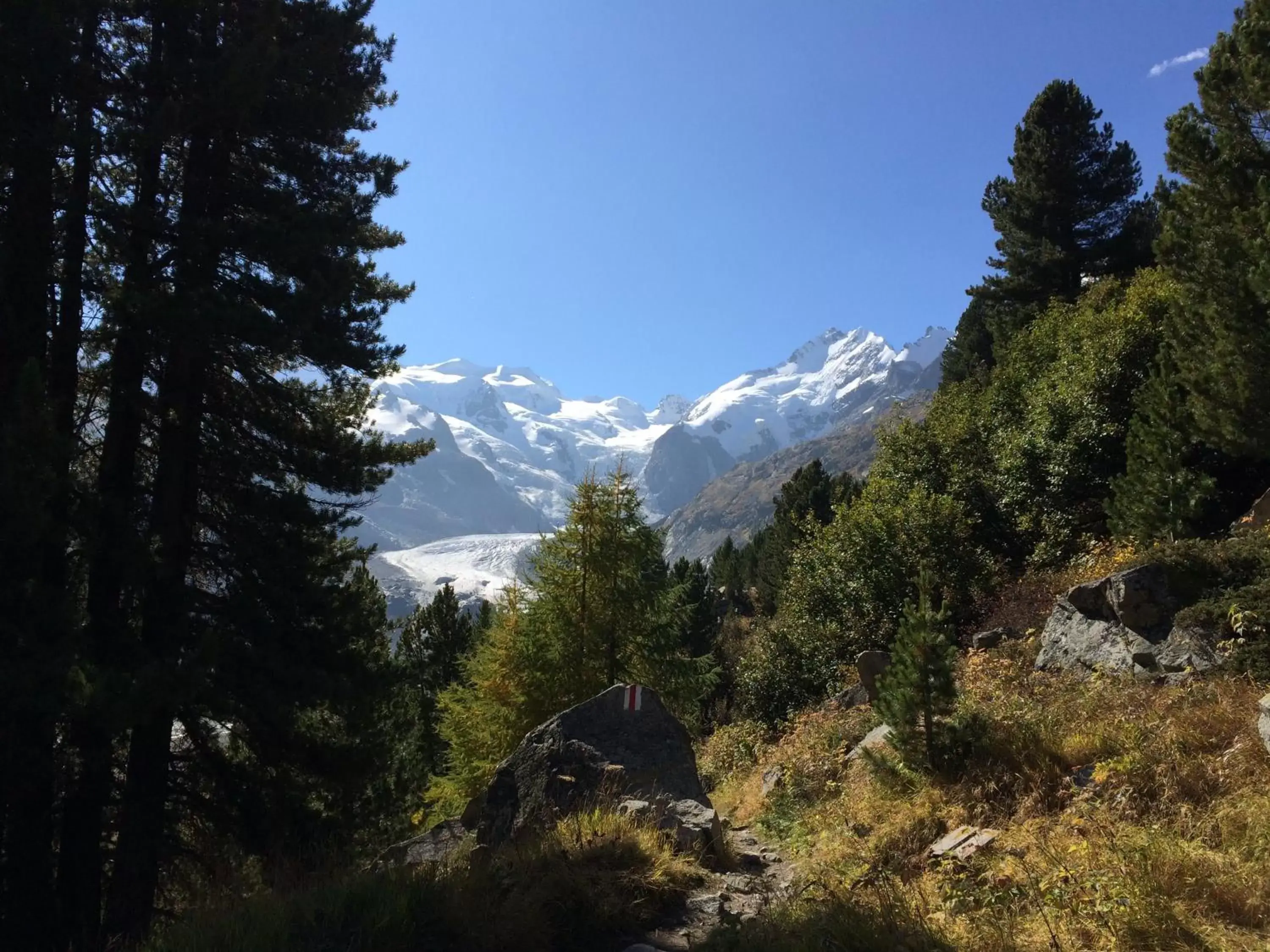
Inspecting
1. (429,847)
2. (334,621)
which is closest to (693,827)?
(429,847)

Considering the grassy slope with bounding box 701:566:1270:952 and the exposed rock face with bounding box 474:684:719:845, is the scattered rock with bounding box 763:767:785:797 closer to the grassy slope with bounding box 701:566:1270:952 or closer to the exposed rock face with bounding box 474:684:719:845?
the grassy slope with bounding box 701:566:1270:952

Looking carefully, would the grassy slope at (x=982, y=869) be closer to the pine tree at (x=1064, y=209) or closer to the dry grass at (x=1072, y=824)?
the dry grass at (x=1072, y=824)

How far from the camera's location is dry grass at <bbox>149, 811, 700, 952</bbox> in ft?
14.8

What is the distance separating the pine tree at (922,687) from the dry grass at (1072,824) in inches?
11.3

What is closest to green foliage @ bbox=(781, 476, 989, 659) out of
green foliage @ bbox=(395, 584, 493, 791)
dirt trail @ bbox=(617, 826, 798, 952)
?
dirt trail @ bbox=(617, 826, 798, 952)

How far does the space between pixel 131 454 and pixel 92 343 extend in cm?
130

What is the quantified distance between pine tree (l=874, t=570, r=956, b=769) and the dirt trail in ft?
5.27

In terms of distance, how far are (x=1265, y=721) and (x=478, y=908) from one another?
18.2 ft

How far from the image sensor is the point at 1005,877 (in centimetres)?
479

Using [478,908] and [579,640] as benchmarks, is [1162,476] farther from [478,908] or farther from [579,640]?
[478,908]

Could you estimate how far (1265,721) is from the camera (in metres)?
5.19

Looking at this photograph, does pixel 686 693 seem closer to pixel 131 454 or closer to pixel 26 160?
pixel 131 454

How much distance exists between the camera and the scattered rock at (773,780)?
9.95m

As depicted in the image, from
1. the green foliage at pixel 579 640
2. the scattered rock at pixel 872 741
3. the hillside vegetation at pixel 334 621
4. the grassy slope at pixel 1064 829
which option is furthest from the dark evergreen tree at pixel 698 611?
the grassy slope at pixel 1064 829
